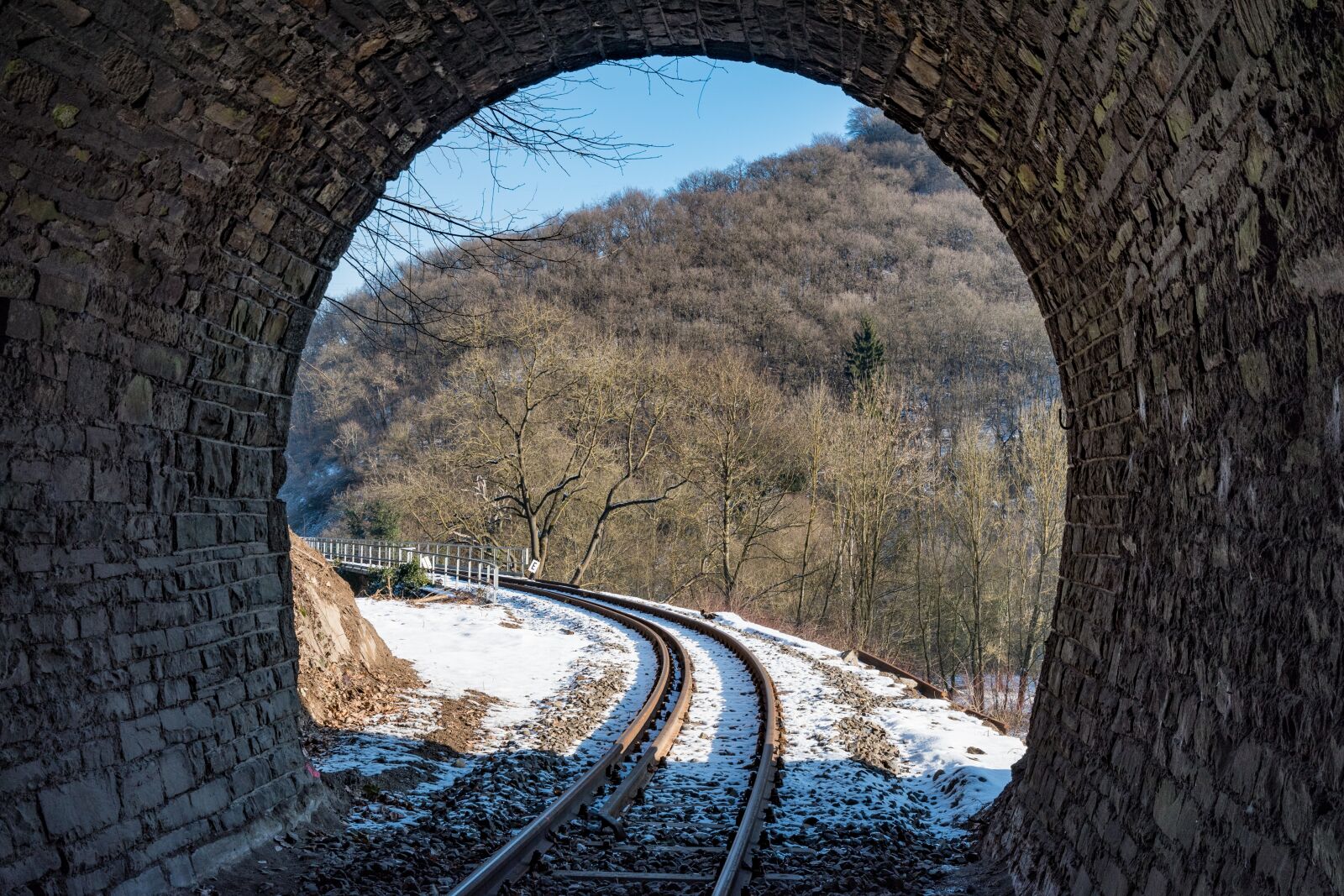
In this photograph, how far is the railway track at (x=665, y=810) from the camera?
15.8 ft

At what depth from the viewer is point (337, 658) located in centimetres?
930

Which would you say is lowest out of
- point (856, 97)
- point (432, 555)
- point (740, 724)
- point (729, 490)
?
point (740, 724)

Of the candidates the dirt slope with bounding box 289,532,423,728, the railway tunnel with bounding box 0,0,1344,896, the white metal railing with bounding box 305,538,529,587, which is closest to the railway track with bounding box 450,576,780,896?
the railway tunnel with bounding box 0,0,1344,896

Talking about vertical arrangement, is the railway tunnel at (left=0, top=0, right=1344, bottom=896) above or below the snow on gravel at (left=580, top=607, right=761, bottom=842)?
above

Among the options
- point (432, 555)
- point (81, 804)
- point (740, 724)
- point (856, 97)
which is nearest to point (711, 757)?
point (740, 724)

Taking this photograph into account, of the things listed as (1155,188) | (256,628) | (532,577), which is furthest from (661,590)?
(1155,188)

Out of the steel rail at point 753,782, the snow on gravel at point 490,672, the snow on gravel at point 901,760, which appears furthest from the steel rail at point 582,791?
the snow on gravel at point 901,760

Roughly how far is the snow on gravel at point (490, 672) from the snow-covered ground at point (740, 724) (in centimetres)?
3

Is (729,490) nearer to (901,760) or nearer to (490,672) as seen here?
(490,672)

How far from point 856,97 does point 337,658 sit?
6.89 m

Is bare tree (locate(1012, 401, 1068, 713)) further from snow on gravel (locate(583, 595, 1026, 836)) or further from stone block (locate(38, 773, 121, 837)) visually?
stone block (locate(38, 773, 121, 837))

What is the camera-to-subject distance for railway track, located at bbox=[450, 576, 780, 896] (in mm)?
4805

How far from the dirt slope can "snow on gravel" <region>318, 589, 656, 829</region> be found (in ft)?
1.02

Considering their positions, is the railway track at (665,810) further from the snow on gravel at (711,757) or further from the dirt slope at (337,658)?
the dirt slope at (337,658)
